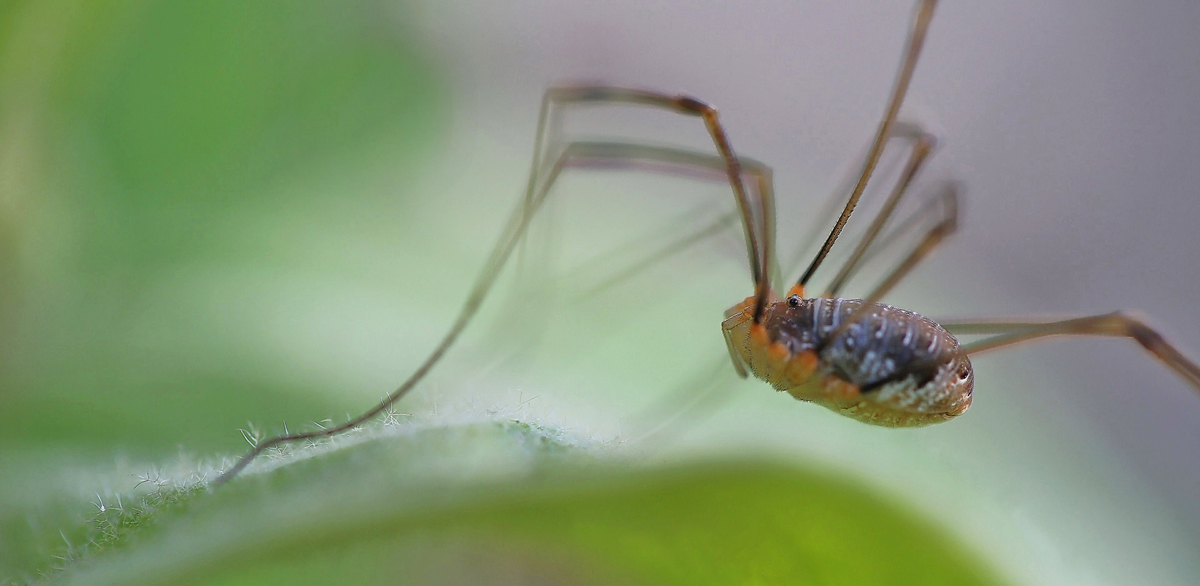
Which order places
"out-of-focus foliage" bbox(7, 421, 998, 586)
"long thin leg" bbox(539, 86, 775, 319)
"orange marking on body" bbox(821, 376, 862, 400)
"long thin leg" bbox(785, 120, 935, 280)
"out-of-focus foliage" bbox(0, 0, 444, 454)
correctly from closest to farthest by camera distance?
1. "out-of-focus foliage" bbox(7, 421, 998, 586)
2. "out-of-focus foliage" bbox(0, 0, 444, 454)
3. "orange marking on body" bbox(821, 376, 862, 400)
4. "long thin leg" bbox(539, 86, 775, 319)
5. "long thin leg" bbox(785, 120, 935, 280)

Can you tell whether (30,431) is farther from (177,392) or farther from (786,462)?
(786,462)

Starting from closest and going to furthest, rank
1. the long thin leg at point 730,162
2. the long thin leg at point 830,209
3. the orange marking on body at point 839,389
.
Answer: the orange marking on body at point 839,389 → the long thin leg at point 730,162 → the long thin leg at point 830,209

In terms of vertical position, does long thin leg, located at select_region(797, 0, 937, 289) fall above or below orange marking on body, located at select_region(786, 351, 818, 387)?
above

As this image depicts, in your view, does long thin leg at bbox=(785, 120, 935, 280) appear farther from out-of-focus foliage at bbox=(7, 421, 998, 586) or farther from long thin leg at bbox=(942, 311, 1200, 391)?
out-of-focus foliage at bbox=(7, 421, 998, 586)

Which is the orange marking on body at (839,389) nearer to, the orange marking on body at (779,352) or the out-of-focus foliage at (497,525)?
the orange marking on body at (779,352)

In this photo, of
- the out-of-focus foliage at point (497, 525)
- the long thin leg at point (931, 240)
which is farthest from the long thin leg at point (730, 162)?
the out-of-focus foliage at point (497, 525)

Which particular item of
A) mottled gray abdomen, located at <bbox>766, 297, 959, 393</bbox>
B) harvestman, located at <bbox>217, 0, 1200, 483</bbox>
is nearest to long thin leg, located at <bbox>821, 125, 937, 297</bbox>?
harvestman, located at <bbox>217, 0, 1200, 483</bbox>

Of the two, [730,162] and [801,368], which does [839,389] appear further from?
[730,162]

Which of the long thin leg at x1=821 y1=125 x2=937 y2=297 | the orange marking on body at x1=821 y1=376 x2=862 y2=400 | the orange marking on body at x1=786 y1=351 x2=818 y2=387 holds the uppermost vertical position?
the long thin leg at x1=821 y1=125 x2=937 y2=297
